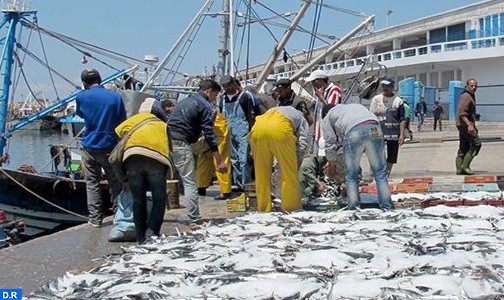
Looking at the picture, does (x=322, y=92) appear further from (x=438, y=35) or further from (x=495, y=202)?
(x=438, y=35)

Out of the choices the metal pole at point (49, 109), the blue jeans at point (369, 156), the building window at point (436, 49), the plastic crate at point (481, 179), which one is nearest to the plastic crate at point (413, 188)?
the plastic crate at point (481, 179)

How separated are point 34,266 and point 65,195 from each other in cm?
776

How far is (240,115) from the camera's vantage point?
29.0 feet

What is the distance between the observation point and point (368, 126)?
6559mm

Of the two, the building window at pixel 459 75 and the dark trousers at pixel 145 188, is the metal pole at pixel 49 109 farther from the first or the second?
the building window at pixel 459 75

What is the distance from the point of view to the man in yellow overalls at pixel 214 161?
8648mm

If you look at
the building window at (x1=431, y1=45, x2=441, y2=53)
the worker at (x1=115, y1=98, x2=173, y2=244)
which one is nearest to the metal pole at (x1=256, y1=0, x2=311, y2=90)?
the worker at (x1=115, y1=98, x2=173, y2=244)

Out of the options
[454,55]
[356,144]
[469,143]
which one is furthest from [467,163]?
[454,55]

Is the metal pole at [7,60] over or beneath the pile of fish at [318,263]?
over

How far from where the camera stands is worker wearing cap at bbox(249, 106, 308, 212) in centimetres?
679

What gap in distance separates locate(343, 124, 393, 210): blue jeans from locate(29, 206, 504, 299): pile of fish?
0.70 metres

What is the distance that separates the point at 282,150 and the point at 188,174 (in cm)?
111

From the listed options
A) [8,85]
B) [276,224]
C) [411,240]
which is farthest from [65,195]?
[411,240]

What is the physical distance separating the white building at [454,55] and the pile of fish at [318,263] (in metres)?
21.2
